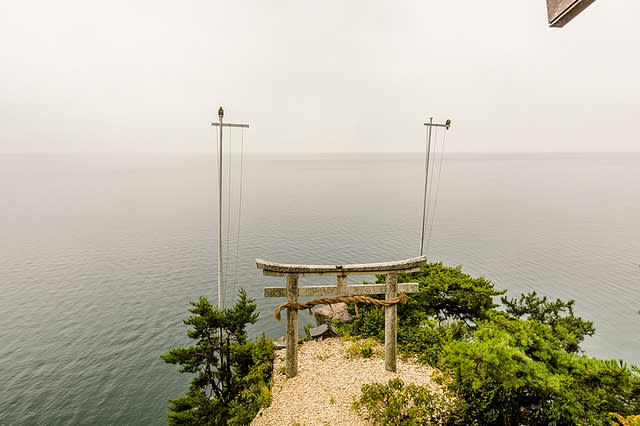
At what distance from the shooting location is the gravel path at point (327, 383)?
29.7 ft

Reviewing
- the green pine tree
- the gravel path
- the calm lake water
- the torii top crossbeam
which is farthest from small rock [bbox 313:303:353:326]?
the calm lake water

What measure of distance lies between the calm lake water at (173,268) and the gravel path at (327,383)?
13.5 meters

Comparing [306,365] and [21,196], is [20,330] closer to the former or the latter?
[306,365]

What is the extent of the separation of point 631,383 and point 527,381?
2.48m

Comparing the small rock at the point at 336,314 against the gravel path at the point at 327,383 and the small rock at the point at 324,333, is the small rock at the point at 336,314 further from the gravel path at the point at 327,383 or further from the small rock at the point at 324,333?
the gravel path at the point at 327,383

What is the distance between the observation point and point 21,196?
107312 mm

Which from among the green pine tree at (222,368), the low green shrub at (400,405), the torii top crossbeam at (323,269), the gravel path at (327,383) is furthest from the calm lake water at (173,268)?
the low green shrub at (400,405)

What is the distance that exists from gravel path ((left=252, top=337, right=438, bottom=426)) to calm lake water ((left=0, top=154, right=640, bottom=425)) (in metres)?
13.5

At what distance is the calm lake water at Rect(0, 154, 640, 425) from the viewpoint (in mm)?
20984

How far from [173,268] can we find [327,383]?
34.9m

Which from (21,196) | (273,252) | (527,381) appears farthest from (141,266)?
(21,196)

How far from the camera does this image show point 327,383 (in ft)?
34.3

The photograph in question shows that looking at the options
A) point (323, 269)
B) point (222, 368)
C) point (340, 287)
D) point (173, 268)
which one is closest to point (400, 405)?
point (340, 287)

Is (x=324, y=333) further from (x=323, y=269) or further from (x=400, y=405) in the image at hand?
(x=400, y=405)
